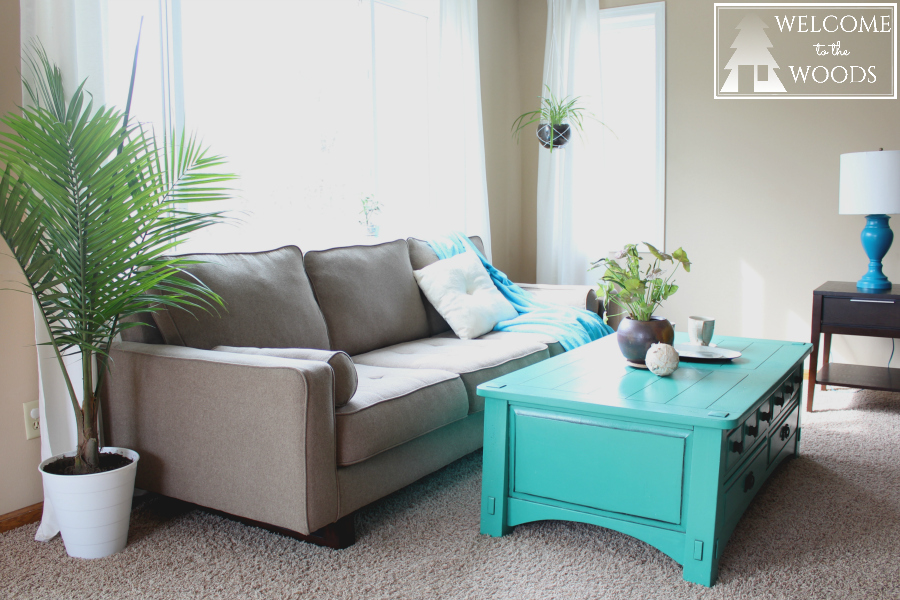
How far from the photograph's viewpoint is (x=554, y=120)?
4.34 metres

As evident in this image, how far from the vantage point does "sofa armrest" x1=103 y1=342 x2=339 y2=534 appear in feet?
6.33

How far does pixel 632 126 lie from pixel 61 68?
139 inches

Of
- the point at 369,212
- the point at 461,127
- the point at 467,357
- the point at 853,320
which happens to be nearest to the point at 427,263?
the point at 369,212

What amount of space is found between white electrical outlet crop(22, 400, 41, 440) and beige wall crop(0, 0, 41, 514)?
0.01 metres

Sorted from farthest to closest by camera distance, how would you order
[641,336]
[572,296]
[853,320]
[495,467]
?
1. [572,296]
2. [853,320]
3. [641,336]
4. [495,467]

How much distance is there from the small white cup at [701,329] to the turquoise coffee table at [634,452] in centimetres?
36

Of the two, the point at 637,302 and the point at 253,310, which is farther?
the point at 253,310

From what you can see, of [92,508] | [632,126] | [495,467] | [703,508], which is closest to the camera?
[703,508]

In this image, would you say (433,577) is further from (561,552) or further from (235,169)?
(235,169)

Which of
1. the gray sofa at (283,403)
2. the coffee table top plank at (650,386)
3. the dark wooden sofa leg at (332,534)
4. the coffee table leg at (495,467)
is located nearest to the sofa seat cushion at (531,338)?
the gray sofa at (283,403)

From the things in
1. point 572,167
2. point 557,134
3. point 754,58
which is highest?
point 754,58

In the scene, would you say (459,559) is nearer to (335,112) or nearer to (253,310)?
(253,310)

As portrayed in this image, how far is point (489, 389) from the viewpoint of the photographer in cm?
212

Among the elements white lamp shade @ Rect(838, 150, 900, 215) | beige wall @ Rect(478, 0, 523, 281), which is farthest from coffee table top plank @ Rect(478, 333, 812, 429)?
beige wall @ Rect(478, 0, 523, 281)
